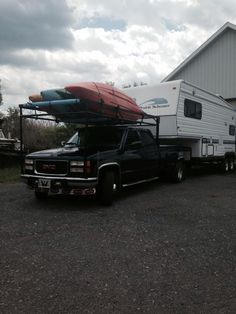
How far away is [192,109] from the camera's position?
13.5 m

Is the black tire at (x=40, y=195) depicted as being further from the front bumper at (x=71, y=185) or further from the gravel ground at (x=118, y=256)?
the front bumper at (x=71, y=185)

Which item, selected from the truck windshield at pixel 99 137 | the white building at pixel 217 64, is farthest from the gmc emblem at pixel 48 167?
the white building at pixel 217 64

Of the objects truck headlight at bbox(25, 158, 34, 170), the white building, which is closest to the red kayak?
truck headlight at bbox(25, 158, 34, 170)

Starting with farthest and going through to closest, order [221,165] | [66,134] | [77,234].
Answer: [66,134] → [221,165] → [77,234]

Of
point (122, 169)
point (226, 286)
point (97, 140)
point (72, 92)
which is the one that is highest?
point (72, 92)

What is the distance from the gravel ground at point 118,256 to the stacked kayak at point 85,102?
86.1 inches

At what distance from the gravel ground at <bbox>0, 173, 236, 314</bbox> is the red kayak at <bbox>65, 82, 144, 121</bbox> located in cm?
228

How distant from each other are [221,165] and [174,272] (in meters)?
12.9

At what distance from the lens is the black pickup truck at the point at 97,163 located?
26.5 feet

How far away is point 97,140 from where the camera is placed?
999 cm

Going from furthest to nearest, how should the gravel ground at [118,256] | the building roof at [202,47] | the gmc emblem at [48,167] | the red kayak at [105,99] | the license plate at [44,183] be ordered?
the building roof at [202,47] → the red kayak at [105,99] → the gmc emblem at [48,167] → the license plate at [44,183] → the gravel ground at [118,256]

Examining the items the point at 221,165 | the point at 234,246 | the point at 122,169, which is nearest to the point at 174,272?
the point at 234,246

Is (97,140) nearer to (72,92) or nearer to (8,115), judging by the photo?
(72,92)

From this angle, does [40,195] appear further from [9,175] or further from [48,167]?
[9,175]
